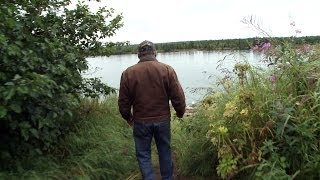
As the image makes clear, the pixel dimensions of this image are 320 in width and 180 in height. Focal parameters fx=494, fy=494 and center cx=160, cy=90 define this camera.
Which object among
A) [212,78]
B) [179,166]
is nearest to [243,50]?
[212,78]

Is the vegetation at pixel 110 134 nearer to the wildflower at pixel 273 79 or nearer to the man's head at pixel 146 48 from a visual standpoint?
the wildflower at pixel 273 79

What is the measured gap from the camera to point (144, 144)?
590 cm

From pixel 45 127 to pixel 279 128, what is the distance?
2.64 meters

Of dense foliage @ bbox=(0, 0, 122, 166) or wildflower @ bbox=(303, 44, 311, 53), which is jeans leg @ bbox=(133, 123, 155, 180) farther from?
wildflower @ bbox=(303, 44, 311, 53)

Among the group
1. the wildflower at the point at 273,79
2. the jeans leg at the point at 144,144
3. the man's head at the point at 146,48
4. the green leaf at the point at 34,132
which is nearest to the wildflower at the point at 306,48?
the wildflower at the point at 273,79

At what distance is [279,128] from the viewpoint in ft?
16.5

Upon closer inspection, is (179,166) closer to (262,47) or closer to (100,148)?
(100,148)

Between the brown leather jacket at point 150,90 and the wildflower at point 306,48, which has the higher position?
the wildflower at point 306,48

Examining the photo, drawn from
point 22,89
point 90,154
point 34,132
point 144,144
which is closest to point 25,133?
point 34,132

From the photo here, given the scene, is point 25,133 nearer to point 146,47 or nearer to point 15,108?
point 15,108

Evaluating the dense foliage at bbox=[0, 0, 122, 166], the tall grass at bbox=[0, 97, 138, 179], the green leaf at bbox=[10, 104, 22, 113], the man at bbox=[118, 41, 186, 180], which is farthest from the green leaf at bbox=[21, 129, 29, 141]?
the man at bbox=[118, 41, 186, 180]

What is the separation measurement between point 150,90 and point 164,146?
744mm

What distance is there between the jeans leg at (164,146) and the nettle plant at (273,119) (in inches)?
20.5

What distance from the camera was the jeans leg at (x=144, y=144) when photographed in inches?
229
